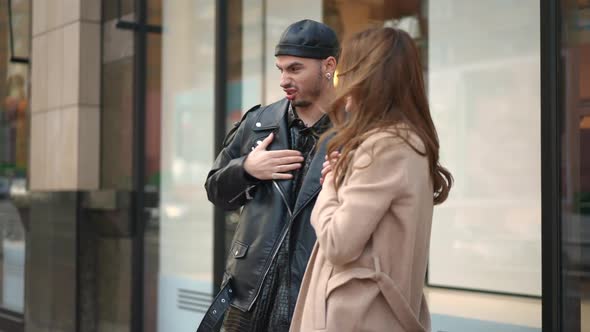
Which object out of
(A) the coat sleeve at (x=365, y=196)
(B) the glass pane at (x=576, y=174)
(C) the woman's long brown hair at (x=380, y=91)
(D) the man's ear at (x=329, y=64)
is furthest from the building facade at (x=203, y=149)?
(A) the coat sleeve at (x=365, y=196)

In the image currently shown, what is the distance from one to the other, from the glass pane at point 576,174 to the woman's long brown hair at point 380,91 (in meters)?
1.78

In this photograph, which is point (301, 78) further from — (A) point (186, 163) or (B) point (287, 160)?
(A) point (186, 163)

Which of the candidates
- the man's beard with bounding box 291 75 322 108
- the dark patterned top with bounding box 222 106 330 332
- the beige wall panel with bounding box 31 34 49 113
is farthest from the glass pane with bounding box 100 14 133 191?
the man's beard with bounding box 291 75 322 108

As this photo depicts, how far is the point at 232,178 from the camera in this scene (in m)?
3.22

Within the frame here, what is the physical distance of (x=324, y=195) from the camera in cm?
254

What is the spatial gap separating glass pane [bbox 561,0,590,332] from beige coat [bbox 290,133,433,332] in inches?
69.6

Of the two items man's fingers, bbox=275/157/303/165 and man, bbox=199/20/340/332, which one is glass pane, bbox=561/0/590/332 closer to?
man, bbox=199/20/340/332

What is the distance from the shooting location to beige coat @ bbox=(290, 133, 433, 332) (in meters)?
2.40

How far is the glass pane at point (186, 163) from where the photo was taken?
680cm

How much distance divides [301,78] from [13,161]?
7156 mm

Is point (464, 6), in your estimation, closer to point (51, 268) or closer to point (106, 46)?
point (106, 46)

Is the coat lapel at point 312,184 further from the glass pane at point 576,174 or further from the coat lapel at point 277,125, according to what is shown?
the glass pane at point 576,174

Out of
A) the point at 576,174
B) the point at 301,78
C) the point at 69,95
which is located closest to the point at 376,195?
the point at 301,78

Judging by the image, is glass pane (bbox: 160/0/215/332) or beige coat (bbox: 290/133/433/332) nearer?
beige coat (bbox: 290/133/433/332)
